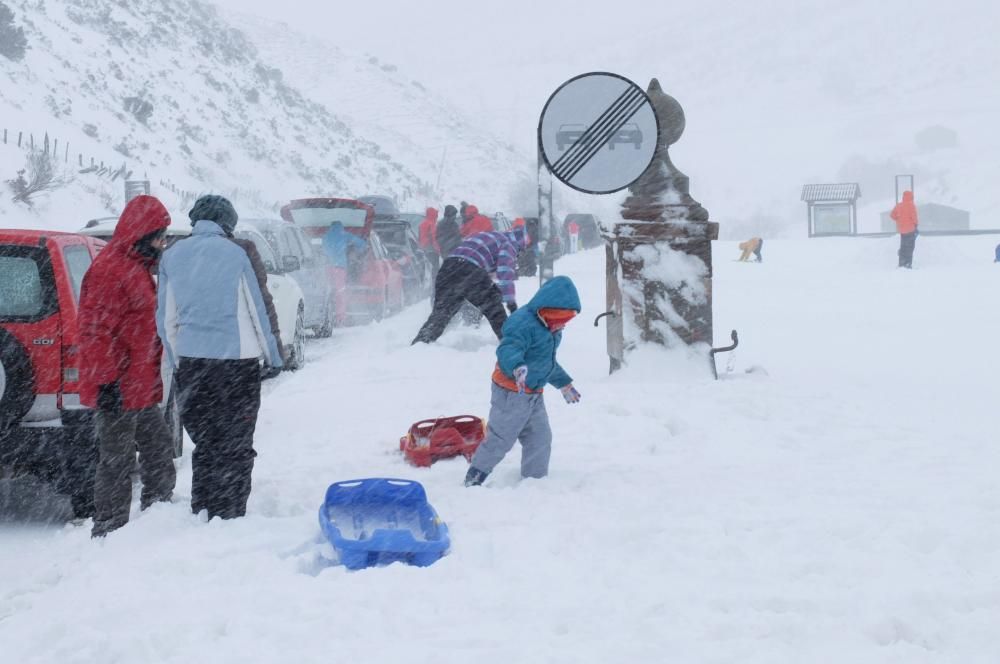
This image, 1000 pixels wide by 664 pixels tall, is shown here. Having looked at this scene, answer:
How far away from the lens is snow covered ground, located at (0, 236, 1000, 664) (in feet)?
12.5

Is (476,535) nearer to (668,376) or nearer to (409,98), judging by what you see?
(668,376)

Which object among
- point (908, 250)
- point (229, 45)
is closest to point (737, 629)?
point (908, 250)

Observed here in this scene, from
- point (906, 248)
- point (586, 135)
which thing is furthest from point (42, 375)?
point (906, 248)

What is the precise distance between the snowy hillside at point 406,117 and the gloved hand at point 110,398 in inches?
3257

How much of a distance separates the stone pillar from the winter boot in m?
3.31

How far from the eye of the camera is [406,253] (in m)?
19.8

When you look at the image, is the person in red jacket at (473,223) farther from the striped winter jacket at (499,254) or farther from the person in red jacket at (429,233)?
the striped winter jacket at (499,254)

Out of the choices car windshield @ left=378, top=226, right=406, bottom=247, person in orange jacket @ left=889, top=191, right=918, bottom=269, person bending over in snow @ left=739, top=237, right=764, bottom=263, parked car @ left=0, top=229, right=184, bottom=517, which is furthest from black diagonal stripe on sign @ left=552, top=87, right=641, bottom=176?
person bending over in snow @ left=739, top=237, right=764, bottom=263

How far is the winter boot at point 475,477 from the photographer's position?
616 centimetres

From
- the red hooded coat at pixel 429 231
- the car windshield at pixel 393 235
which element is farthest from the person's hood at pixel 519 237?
the car windshield at pixel 393 235

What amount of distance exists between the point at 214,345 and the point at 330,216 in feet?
37.7

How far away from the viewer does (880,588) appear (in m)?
4.19

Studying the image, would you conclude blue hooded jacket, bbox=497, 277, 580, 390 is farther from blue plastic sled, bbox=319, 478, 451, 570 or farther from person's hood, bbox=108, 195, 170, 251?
person's hood, bbox=108, 195, 170, 251

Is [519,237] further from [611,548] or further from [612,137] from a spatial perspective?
[611,548]
